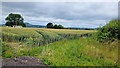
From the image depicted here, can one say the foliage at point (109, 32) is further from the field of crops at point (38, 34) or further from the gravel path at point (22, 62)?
the gravel path at point (22, 62)

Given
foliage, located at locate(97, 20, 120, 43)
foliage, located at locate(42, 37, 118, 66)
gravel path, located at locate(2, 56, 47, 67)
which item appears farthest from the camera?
foliage, located at locate(97, 20, 120, 43)

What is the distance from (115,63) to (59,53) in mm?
1983

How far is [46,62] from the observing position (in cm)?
323

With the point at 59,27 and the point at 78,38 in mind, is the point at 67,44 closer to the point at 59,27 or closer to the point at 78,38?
the point at 78,38

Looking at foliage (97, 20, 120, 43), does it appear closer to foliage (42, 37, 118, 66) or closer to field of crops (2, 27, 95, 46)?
foliage (42, 37, 118, 66)

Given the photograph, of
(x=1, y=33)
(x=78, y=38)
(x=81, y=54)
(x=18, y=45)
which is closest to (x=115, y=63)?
(x=81, y=54)

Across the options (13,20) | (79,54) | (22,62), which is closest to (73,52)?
(79,54)

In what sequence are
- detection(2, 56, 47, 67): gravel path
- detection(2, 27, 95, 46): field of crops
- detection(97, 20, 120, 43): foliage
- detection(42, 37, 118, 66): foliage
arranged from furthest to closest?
1. detection(97, 20, 120, 43): foliage
2. detection(42, 37, 118, 66): foliage
3. detection(2, 27, 95, 46): field of crops
4. detection(2, 56, 47, 67): gravel path

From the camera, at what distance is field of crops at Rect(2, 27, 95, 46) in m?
3.18

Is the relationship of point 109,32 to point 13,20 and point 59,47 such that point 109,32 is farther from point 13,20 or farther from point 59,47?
point 13,20

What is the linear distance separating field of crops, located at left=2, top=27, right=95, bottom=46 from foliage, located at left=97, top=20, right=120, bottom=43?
766 mm

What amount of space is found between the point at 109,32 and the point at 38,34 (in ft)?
10.1

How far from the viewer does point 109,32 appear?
14.7 ft

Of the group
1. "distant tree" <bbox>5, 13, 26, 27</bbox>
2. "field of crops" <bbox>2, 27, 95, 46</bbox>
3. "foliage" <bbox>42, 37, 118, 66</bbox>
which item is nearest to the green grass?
"foliage" <bbox>42, 37, 118, 66</bbox>
